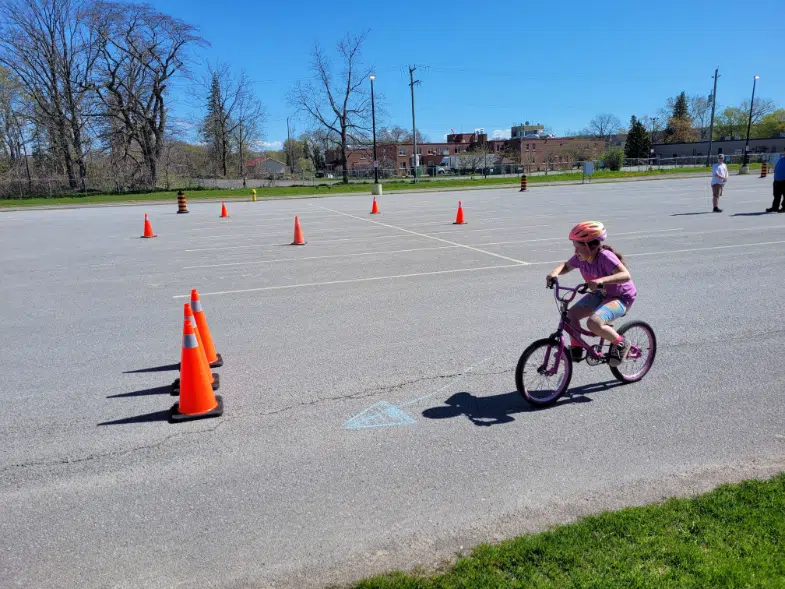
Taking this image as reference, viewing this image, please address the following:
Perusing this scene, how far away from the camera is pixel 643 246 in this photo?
12695 mm

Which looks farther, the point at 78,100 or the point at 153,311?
the point at 78,100

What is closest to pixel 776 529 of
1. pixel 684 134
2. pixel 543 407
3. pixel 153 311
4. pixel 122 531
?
pixel 543 407

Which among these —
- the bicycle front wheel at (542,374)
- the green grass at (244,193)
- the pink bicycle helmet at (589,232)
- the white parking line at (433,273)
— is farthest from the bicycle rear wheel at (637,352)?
the green grass at (244,193)

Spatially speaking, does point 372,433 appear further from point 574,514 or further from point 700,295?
point 700,295

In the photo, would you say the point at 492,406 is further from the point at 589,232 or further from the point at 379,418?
the point at 589,232

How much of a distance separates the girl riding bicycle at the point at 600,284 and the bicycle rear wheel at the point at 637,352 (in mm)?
236

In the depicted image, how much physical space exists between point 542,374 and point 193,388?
2912 millimetres

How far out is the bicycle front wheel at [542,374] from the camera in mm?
4555

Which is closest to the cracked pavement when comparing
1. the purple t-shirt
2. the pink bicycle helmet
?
the purple t-shirt

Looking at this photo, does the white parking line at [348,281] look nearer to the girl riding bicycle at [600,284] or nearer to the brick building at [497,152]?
the girl riding bicycle at [600,284]

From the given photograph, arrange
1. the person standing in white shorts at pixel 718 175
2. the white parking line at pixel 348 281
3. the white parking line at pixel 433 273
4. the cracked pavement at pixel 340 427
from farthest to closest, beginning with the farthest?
the person standing in white shorts at pixel 718 175 → the white parking line at pixel 433 273 → the white parking line at pixel 348 281 → the cracked pavement at pixel 340 427

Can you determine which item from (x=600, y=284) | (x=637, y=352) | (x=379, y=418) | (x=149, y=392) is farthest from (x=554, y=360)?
(x=149, y=392)

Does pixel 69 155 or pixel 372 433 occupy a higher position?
pixel 69 155

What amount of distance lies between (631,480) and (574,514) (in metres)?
0.59
